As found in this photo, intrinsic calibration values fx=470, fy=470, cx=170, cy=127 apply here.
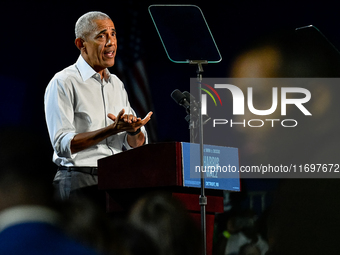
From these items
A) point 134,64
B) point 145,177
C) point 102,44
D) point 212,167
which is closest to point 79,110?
point 102,44

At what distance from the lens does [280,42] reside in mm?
3625

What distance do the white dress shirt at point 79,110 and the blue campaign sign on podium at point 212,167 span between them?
0.55 meters

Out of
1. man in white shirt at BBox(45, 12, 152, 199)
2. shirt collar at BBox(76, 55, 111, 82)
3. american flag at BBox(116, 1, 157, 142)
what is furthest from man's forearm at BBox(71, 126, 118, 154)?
american flag at BBox(116, 1, 157, 142)

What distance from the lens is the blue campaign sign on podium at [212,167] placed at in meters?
1.92

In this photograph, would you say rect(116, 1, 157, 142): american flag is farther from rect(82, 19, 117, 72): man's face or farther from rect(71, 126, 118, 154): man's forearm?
rect(71, 126, 118, 154): man's forearm

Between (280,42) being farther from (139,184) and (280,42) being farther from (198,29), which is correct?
(139,184)

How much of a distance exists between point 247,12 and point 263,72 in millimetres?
483

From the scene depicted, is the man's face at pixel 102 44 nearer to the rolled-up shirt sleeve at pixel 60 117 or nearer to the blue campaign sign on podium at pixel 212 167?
the rolled-up shirt sleeve at pixel 60 117

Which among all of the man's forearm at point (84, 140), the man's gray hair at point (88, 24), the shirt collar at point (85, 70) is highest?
the man's gray hair at point (88, 24)

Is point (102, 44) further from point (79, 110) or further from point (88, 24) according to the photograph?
point (79, 110)

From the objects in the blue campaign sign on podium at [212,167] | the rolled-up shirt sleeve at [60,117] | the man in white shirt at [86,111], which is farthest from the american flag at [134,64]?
the blue campaign sign on podium at [212,167]

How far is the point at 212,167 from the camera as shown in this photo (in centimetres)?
203

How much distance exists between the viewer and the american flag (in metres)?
3.46

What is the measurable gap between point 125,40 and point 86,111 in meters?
1.28
